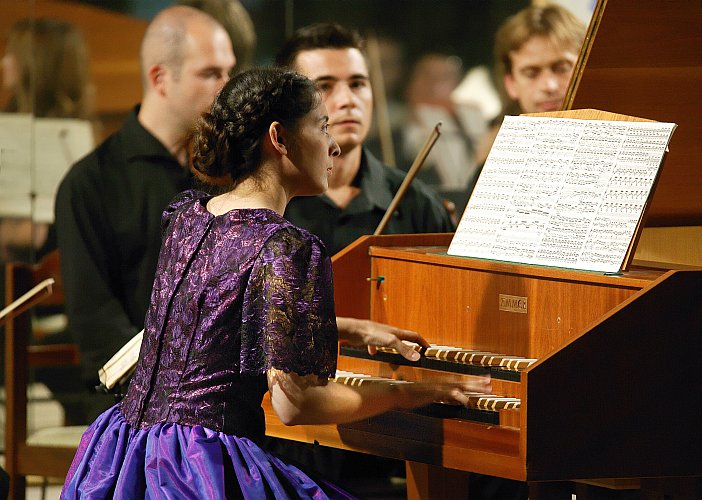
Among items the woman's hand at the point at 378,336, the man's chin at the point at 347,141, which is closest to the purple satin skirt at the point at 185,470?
the woman's hand at the point at 378,336

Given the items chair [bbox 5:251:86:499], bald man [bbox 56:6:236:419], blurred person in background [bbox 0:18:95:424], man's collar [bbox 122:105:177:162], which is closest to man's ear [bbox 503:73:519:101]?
bald man [bbox 56:6:236:419]

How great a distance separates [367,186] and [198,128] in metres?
1.61

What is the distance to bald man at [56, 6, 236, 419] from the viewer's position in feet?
14.0

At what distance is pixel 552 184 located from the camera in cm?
268

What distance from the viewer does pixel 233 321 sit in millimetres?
2256

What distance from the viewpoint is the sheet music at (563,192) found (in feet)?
8.29

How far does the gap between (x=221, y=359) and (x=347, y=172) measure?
1828mm

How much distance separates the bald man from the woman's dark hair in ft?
5.68

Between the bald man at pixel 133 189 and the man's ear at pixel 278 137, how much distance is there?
179 centimetres

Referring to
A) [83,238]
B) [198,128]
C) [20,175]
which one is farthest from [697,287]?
[20,175]

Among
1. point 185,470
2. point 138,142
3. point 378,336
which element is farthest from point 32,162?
point 185,470

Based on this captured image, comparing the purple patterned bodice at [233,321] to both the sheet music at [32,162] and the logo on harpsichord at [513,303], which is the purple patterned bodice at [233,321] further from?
the sheet music at [32,162]

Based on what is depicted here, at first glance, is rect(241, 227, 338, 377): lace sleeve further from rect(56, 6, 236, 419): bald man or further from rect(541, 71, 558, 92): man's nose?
rect(541, 71, 558, 92): man's nose

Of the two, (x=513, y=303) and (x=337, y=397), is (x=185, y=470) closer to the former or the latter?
(x=337, y=397)
